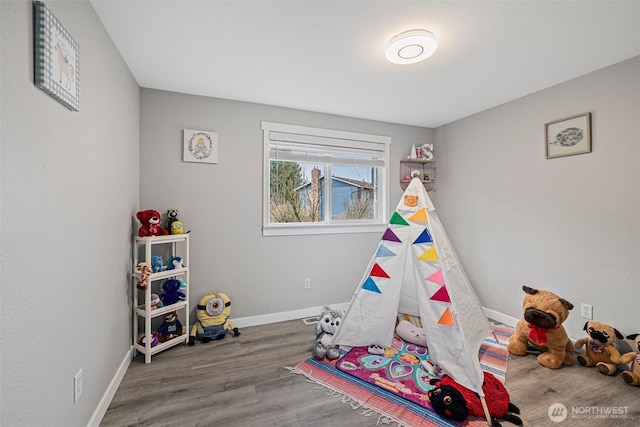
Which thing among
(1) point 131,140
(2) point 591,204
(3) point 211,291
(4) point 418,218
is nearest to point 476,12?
(4) point 418,218

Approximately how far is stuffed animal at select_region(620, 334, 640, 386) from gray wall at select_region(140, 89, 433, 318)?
2.35 m

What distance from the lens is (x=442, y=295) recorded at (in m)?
2.05

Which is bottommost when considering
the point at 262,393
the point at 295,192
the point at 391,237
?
the point at 262,393

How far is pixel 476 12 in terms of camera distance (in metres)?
1.64

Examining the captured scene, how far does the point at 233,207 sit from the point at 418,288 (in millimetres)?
1924

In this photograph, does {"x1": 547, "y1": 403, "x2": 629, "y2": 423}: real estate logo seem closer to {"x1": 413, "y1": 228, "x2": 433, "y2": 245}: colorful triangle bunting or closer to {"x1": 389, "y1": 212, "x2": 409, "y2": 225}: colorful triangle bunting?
{"x1": 413, "y1": 228, "x2": 433, "y2": 245}: colorful triangle bunting

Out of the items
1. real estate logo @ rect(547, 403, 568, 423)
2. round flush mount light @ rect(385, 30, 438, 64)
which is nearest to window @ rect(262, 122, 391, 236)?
round flush mount light @ rect(385, 30, 438, 64)

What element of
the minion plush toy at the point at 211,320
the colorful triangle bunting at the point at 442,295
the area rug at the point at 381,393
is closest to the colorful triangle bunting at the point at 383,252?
the colorful triangle bunting at the point at 442,295

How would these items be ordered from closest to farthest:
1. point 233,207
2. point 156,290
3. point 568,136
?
point 568,136 → point 156,290 → point 233,207

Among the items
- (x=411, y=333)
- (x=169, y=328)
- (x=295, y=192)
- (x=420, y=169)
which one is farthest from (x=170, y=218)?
(x=420, y=169)

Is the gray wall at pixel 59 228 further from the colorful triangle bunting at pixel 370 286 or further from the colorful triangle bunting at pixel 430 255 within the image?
the colorful triangle bunting at pixel 430 255

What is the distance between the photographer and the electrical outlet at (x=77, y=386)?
1.36 metres

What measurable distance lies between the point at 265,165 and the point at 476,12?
7.10 feet

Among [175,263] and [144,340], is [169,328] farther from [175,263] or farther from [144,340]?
[175,263]
